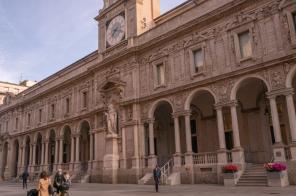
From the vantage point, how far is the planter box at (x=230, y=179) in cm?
1758

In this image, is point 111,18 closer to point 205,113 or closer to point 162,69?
point 162,69

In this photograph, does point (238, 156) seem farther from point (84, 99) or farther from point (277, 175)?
point (84, 99)

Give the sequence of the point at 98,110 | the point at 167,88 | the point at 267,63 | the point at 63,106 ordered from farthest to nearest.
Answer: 1. the point at 63,106
2. the point at 98,110
3. the point at 167,88
4. the point at 267,63

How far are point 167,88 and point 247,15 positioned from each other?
7.67 m

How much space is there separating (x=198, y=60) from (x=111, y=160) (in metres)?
10.8

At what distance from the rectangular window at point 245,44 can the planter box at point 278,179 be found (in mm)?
7567

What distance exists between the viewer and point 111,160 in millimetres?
25719

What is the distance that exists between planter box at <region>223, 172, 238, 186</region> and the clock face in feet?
52.3

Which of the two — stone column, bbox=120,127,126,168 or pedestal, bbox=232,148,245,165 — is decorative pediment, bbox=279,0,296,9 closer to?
pedestal, bbox=232,148,245,165

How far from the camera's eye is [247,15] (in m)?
19.8

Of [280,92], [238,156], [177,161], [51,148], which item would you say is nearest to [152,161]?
[177,161]

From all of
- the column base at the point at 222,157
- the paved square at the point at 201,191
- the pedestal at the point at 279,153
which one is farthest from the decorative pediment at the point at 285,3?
the paved square at the point at 201,191

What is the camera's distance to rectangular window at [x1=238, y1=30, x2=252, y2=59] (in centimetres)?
1986

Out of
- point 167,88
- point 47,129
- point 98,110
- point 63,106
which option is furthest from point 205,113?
point 47,129
